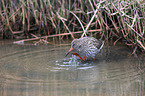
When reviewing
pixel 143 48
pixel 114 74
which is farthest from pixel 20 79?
pixel 143 48

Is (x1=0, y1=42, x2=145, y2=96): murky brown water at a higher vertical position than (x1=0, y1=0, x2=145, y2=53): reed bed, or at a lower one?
lower

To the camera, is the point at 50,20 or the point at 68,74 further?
the point at 50,20

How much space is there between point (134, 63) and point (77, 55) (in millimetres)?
1350

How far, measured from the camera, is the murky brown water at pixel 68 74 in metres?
3.74

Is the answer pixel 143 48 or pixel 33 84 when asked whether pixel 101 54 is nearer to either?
pixel 143 48

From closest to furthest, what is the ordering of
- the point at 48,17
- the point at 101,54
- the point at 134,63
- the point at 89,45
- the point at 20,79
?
the point at 20,79
the point at 134,63
the point at 89,45
the point at 101,54
the point at 48,17

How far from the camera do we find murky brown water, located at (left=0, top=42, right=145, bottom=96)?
3742 mm

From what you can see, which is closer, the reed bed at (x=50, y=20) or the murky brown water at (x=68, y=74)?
the murky brown water at (x=68, y=74)

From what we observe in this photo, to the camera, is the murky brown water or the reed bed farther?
the reed bed

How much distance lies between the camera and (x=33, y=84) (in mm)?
4066

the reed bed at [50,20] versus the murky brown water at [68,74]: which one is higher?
the reed bed at [50,20]

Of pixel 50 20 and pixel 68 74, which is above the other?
pixel 50 20

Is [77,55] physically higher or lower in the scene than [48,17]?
lower

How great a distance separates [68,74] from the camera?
180 inches
